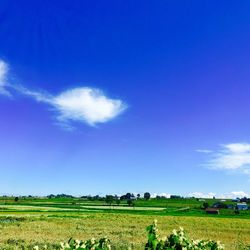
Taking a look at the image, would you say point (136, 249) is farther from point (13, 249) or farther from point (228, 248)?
point (228, 248)

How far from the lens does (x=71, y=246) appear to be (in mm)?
5430

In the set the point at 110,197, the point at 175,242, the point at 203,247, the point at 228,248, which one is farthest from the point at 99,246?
the point at 110,197

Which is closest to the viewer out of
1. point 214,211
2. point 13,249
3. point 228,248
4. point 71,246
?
point 71,246

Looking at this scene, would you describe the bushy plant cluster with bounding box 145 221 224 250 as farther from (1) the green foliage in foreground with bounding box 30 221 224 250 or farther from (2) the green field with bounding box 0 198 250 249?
(2) the green field with bounding box 0 198 250 249

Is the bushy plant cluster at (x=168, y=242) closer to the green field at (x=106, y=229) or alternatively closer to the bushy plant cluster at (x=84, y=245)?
the bushy plant cluster at (x=84, y=245)

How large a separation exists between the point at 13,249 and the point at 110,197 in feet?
555

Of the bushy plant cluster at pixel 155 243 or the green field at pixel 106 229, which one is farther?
the green field at pixel 106 229

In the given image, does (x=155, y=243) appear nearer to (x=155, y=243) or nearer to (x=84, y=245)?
(x=155, y=243)

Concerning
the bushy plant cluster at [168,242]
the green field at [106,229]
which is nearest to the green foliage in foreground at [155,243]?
the bushy plant cluster at [168,242]

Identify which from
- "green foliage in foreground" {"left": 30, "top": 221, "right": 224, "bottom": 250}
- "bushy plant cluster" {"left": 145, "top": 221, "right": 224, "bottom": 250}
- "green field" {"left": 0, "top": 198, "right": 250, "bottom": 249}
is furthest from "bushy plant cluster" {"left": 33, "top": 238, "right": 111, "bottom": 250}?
"green field" {"left": 0, "top": 198, "right": 250, "bottom": 249}

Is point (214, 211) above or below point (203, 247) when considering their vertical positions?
above

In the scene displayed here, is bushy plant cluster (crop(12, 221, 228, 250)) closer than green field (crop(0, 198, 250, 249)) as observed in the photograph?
Yes

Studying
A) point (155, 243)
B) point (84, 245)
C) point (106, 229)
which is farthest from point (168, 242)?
point (106, 229)

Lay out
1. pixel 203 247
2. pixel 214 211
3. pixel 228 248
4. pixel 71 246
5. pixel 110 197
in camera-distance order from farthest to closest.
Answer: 1. pixel 110 197
2. pixel 214 211
3. pixel 228 248
4. pixel 203 247
5. pixel 71 246
